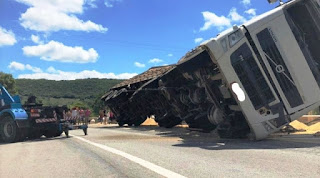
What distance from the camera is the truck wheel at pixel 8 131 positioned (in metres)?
12.4

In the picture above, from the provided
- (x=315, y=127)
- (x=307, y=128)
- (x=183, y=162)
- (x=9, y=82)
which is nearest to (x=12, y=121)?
(x=183, y=162)

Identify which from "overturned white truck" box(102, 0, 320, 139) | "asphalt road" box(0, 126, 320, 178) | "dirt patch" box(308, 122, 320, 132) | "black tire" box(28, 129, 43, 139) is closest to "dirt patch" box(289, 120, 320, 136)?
"dirt patch" box(308, 122, 320, 132)

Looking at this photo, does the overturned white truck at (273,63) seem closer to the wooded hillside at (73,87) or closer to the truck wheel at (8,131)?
the truck wheel at (8,131)

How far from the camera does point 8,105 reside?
12.8 meters

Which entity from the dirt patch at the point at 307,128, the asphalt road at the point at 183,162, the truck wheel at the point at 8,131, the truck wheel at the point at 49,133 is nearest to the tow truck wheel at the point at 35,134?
the truck wheel at the point at 49,133

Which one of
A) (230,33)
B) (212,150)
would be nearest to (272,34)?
(230,33)

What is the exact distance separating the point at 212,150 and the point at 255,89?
6.07 ft

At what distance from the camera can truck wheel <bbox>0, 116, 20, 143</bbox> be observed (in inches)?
487

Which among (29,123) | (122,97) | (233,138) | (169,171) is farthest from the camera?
(122,97)

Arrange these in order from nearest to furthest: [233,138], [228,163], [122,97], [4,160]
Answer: [228,163]
[4,160]
[233,138]
[122,97]

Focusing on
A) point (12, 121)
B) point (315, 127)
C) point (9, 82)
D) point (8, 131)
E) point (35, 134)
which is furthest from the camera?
point (9, 82)

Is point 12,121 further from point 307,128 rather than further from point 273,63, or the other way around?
point 307,128

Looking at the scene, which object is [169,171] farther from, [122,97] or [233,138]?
[122,97]

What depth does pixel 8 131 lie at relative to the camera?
1263 cm
